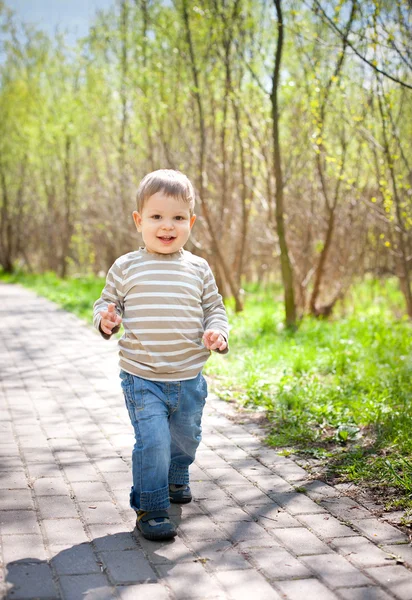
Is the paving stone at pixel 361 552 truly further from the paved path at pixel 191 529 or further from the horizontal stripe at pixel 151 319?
the horizontal stripe at pixel 151 319

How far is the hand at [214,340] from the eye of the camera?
11.4 ft

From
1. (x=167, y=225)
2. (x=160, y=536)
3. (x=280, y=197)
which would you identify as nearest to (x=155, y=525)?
(x=160, y=536)

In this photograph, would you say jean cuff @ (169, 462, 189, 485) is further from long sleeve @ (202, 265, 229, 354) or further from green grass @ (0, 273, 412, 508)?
green grass @ (0, 273, 412, 508)

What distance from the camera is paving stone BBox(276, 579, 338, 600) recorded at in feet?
9.30

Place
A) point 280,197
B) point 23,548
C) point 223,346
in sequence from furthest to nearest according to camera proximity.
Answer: point 280,197
point 223,346
point 23,548

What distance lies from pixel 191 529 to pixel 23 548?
79 centimetres

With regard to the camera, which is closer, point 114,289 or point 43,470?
point 114,289

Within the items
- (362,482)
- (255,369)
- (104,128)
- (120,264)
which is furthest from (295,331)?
(104,128)

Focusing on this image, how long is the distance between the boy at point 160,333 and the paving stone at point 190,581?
1.17 feet

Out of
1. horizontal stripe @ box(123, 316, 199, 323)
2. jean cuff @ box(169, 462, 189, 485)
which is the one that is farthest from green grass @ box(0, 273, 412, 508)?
horizontal stripe @ box(123, 316, 199, 323)

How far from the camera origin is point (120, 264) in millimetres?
3713

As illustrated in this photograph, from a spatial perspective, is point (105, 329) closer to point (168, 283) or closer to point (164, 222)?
point (168, 283)

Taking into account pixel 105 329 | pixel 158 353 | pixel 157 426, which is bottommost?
pixel 157 426

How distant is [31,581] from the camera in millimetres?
2875
